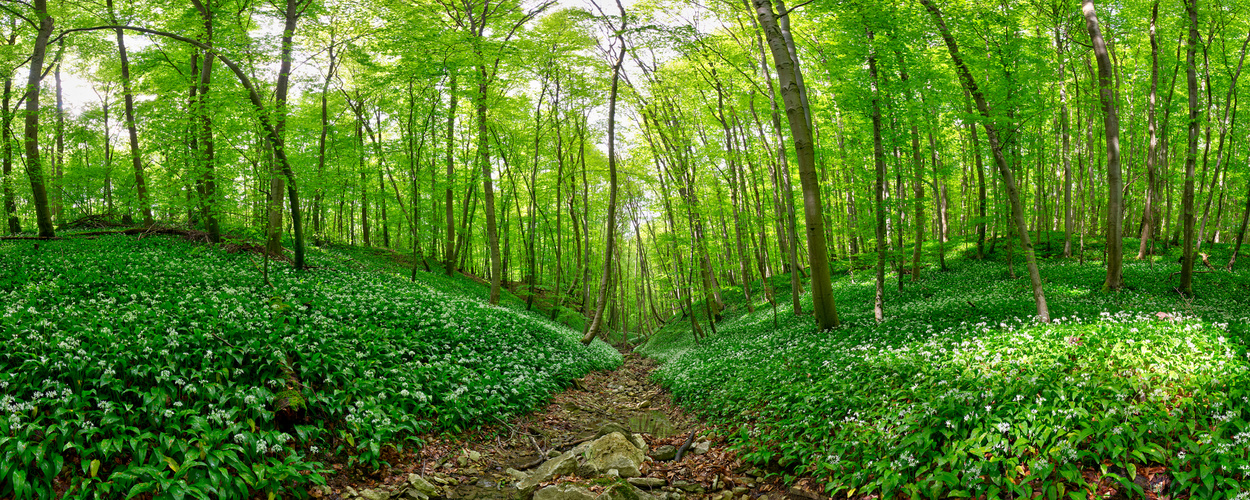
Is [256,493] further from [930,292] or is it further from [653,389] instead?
[930,292]

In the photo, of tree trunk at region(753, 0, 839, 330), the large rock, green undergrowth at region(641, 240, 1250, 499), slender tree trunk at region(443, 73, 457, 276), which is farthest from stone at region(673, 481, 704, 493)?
slender tree trunk at region(443, 73, 457, 276)

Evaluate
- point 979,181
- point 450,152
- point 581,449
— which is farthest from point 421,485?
point 979,181

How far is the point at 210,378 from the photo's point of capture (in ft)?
19.2

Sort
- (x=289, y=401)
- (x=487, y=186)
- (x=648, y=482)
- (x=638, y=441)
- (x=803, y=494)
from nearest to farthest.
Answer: (x=803, y=494), (x=289, y=401), (x=648, y=482), (x=638, y=441), (x=487, y=186)

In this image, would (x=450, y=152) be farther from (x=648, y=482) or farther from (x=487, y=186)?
(x=648, y=482)

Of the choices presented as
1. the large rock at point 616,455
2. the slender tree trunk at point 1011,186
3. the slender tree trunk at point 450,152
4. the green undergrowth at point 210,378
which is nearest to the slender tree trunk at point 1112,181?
the slender tree trunk at point 1011,186

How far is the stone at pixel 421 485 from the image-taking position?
19.2ft

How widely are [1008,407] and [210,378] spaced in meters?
8.20

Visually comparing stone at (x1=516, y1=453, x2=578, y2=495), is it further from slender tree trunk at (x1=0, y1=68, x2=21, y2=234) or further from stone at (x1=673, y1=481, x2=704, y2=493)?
slender tree trunk at (x1=0, y1=68, x2=21, y2=234)

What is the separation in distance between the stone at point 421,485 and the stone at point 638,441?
2.80 meters

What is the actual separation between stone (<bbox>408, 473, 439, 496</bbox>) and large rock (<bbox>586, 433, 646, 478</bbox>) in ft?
6.12

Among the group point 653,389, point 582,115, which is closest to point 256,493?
point 653,389

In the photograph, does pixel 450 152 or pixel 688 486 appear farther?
pixel 450 152

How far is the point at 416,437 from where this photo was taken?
6688 mm
